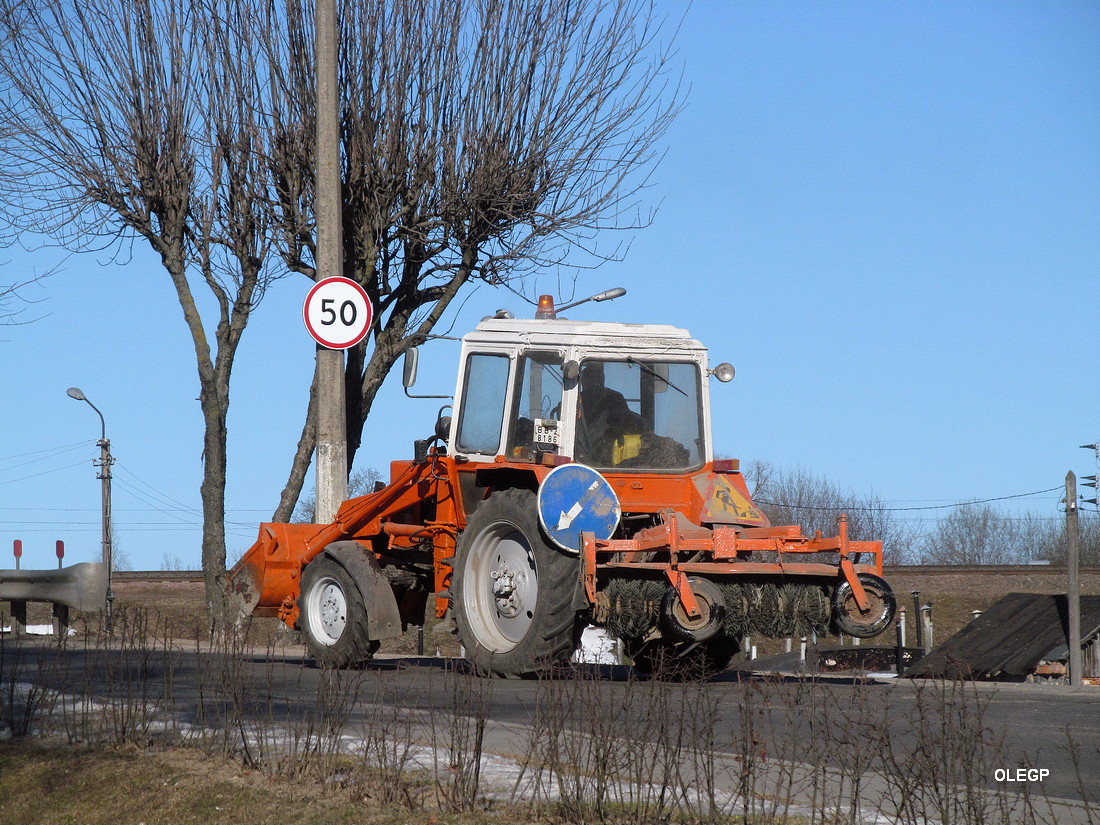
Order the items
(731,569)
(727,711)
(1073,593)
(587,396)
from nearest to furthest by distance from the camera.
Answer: (727,711) → (731,569) → (587,396) → (1073,593)

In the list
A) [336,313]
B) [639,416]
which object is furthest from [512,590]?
[336,313]

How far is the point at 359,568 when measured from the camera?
11117mm

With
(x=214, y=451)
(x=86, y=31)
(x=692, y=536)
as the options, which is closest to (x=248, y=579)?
(x=692, y=536)

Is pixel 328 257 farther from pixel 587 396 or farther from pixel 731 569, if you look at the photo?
pixel 731 569

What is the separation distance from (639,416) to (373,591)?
268cm

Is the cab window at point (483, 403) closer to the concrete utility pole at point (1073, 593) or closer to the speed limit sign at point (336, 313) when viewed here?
the speed limit sign at point (336, 313)

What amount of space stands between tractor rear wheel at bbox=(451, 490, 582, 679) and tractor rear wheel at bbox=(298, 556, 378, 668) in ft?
3.67

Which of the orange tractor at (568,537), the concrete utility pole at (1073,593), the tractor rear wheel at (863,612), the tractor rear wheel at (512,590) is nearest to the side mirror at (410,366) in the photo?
the orange tractor at (568,537)

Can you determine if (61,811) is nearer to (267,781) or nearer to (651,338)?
(267,781)

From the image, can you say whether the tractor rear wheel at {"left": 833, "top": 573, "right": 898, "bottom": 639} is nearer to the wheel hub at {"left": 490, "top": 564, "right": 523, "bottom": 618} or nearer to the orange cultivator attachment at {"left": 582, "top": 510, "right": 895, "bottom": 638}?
the orange cultivator attachment at {"left": 582, "top": 510, "right": 895, "bottom": 638}

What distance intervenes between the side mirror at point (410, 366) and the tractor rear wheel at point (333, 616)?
1.81 meters

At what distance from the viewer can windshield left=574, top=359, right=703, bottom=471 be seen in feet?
35.1

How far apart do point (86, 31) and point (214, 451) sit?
23.3 ft

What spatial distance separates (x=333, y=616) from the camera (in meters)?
11.6
